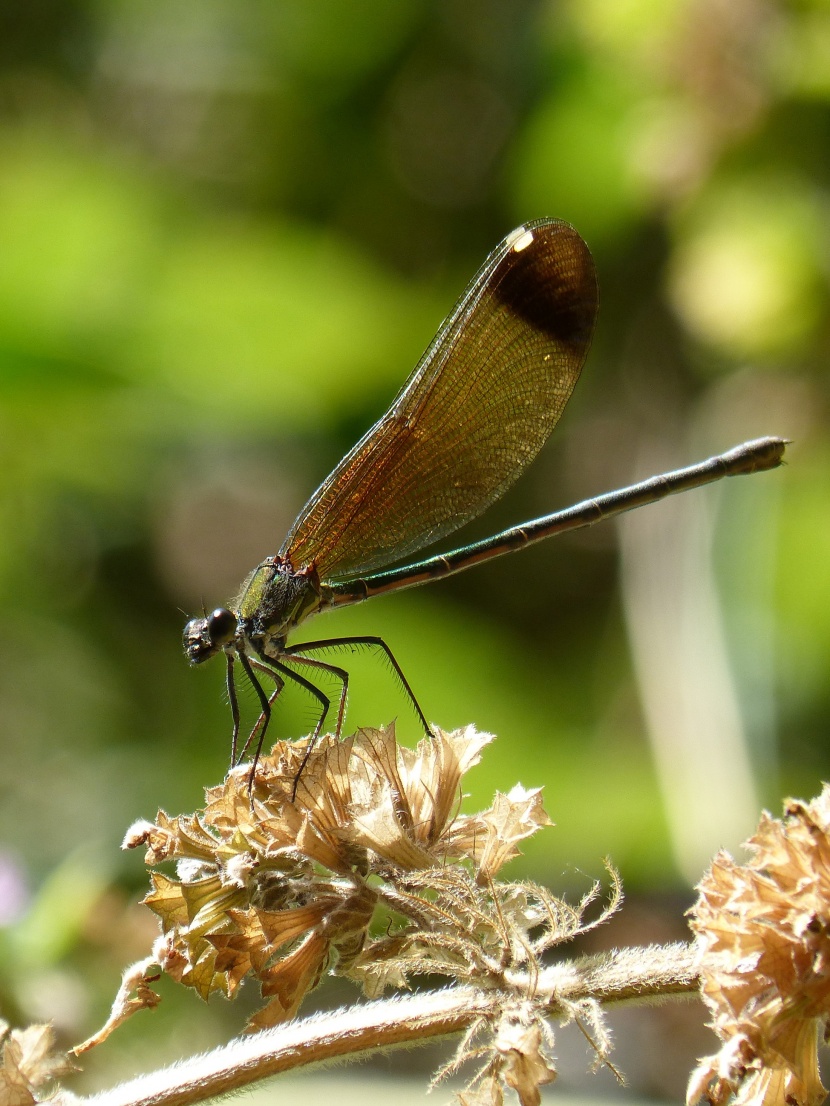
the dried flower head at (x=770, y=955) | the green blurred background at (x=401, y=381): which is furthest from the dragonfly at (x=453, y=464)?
the dried flower head at (x=770, y=955)

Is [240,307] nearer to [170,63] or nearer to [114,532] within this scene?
[114,532]

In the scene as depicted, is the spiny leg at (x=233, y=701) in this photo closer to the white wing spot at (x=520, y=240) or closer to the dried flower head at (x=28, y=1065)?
the dried flower head at (x=28, y=1065)

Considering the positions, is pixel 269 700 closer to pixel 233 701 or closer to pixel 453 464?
pixel 233 701

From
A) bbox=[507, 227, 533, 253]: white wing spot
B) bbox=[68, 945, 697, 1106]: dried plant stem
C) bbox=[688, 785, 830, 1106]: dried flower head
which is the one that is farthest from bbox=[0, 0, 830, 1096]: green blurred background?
bbox=[688, 785, 830, 1106]: dried flower head

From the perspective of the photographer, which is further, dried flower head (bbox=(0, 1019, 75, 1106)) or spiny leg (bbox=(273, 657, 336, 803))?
spiny leg (bbox=(273, 657, 336, 803))

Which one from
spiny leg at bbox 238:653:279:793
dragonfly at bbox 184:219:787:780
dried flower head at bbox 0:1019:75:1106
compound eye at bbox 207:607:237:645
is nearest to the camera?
dried flower head at bbox 0:1019:75:1106

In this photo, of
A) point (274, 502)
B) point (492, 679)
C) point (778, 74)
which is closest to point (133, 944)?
point (492, 679)

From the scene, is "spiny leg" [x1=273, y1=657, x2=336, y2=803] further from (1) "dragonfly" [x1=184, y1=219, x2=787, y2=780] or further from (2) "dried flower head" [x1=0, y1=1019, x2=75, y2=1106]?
(2) "dried flower head" [x1=0, y1=1019, x2=75, y2=1106]
